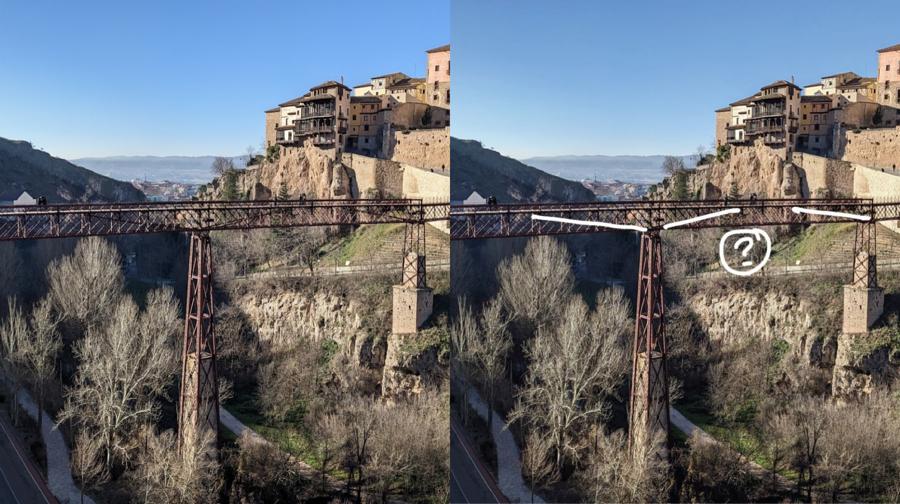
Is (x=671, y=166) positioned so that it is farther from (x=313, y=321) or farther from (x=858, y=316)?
(x=313, y=321)

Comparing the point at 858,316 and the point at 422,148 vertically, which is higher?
the point at 422,148

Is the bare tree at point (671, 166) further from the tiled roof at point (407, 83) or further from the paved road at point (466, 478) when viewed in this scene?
the paved road at point (466, 478)

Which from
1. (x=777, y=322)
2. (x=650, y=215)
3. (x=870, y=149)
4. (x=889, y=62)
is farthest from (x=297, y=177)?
(x=889, y=62)

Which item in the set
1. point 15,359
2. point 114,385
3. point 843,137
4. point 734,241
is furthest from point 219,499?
point 843,137

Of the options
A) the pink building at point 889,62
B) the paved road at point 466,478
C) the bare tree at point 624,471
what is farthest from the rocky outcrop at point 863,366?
the paved road at point 466,478

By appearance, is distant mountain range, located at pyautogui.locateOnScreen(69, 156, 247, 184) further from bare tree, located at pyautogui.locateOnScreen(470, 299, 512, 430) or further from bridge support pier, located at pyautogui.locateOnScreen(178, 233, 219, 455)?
bare tree, located at pyautogui.locateOnScreen(470, 299, 512, 430)

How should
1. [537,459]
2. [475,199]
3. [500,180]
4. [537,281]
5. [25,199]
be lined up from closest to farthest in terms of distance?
[475,199] < [500,180] < [537,459] < [537,281] < [25,199]
